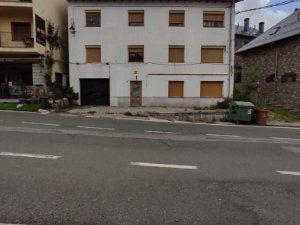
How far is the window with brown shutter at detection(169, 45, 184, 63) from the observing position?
926 inches

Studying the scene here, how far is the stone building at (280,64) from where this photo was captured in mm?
22562

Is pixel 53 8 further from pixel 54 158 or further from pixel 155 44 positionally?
pixel 54 158

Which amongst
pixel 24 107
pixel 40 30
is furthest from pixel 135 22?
pixel 24 107

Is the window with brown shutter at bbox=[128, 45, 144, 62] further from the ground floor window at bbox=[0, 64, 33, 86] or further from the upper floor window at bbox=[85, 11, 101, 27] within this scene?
the ground floor window at bbox=[0, 64, 33, 86]

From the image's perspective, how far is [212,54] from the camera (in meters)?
23.7

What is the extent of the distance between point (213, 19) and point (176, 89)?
605 centimetres

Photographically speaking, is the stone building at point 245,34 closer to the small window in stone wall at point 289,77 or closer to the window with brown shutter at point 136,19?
the small window in stone wall at point 289,77

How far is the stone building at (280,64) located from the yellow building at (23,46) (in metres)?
17.7

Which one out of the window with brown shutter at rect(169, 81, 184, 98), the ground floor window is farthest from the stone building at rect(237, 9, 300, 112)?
the ground floor window

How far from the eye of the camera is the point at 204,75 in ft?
77.5

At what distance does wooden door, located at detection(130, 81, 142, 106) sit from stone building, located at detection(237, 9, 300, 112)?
1136 cm

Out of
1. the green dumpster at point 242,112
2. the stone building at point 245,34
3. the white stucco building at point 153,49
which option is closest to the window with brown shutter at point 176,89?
the white stucco building at point 153,49

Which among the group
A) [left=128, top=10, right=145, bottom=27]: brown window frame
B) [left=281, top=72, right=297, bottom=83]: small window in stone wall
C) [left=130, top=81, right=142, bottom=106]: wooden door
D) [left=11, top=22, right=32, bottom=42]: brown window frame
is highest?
[left=128, top=10, right=145, bottom=27]: brown window frame

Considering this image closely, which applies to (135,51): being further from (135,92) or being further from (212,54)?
(212,54)
